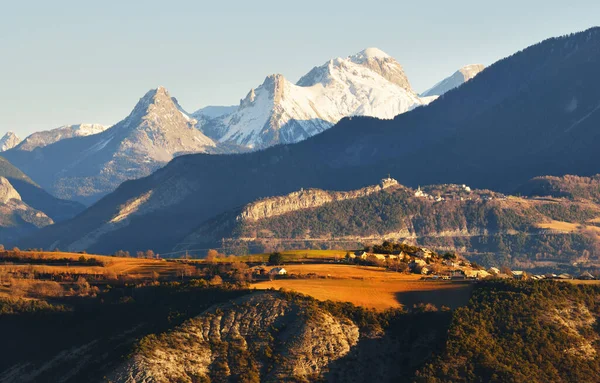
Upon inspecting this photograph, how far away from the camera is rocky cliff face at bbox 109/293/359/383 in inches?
6024

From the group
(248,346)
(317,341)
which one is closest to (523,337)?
(317,341)

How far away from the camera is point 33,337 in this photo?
612 feet

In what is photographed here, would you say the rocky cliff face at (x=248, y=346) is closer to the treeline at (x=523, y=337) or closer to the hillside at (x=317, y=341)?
the hillside at (x=317, y=341)

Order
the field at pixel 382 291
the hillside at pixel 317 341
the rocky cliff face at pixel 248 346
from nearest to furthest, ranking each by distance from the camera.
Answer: the rocky cliff face at pixel 248 346
the hillside at pixel 317 341
the field at pixel 382 291

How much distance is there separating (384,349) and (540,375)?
22819 mm

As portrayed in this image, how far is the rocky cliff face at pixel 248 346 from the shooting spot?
153 metres

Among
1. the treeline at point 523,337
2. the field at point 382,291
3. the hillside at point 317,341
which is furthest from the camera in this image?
the field at point 382,291

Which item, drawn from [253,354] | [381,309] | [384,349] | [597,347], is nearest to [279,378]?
[253,354]

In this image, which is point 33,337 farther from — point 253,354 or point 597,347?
point 597,347

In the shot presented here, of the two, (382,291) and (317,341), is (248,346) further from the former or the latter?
(382,291)

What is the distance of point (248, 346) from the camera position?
160m

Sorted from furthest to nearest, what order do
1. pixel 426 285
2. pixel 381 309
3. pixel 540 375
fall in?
pixel 426 285 → pixel 381 309 → pixel 540 375

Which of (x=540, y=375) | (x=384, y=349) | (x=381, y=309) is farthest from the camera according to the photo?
(x=381, y=309)

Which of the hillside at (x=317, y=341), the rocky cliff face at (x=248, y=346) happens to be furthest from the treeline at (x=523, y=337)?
the rocky cliff face at (x=248, y=346)
